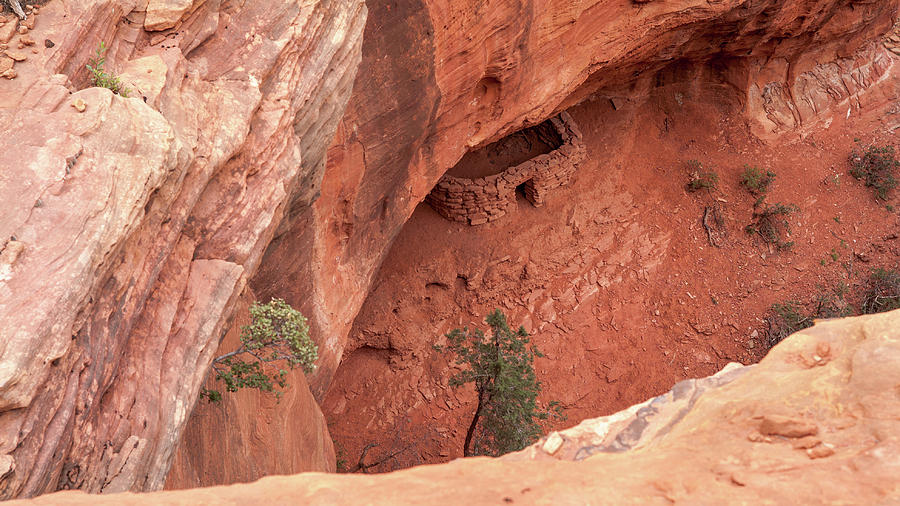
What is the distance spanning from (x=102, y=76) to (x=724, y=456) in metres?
5.30

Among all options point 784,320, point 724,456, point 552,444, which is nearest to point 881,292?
point 784,320

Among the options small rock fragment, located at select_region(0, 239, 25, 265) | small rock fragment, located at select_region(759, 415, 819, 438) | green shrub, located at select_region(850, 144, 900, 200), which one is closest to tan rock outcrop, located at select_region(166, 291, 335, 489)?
small rock fragment, located at select_region(0, 239, 25, 265)

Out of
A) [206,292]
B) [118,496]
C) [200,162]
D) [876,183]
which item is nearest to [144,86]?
[200,162]

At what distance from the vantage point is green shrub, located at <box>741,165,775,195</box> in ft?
49.0

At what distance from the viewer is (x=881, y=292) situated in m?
13.2

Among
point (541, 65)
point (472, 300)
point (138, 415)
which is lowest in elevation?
point (472, 300)

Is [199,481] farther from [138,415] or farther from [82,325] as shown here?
[82,325]

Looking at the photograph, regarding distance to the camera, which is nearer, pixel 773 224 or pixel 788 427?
pixel 788 427

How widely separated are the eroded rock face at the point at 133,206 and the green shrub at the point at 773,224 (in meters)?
12.0

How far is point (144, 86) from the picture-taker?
5.07m

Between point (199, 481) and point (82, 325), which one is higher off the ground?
point (82, 325)

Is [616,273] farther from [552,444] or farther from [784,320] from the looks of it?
[552,444]

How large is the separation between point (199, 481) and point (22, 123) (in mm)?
3531

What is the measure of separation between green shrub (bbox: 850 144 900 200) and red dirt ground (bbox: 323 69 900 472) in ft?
0.75
